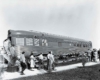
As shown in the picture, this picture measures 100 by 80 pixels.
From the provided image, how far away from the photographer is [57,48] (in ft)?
79.0

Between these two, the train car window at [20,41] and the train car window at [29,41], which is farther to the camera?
the train car window at [29,41]

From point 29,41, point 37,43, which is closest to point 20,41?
point 29,41

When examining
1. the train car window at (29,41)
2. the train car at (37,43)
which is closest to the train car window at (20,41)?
the train car at (37,43)

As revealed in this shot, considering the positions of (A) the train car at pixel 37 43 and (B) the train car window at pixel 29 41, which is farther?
(B) the train car window at pixel 29 41

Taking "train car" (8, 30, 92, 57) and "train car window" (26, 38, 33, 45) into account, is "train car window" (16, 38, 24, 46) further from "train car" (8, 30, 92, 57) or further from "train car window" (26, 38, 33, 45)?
"train car window" (26, 38, 33, 45)

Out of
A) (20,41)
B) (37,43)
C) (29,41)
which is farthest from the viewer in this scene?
(37,43)

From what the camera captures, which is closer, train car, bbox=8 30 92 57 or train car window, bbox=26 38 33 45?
train car, bbox=8 30 92 57

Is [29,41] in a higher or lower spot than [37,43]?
higher

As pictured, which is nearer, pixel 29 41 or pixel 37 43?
pixel 29 41

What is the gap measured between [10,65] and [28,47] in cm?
259

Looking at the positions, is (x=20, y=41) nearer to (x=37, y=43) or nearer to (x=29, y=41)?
(x=29, y=41)

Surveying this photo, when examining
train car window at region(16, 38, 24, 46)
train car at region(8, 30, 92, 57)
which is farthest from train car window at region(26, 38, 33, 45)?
train car window at region(16, 38, 24, 46)

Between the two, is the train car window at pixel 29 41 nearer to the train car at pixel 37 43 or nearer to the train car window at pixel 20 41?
the train car at pixel 37 43

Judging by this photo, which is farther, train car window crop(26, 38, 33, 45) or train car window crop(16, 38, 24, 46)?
train car window crop(26, 38, 33, 45)
